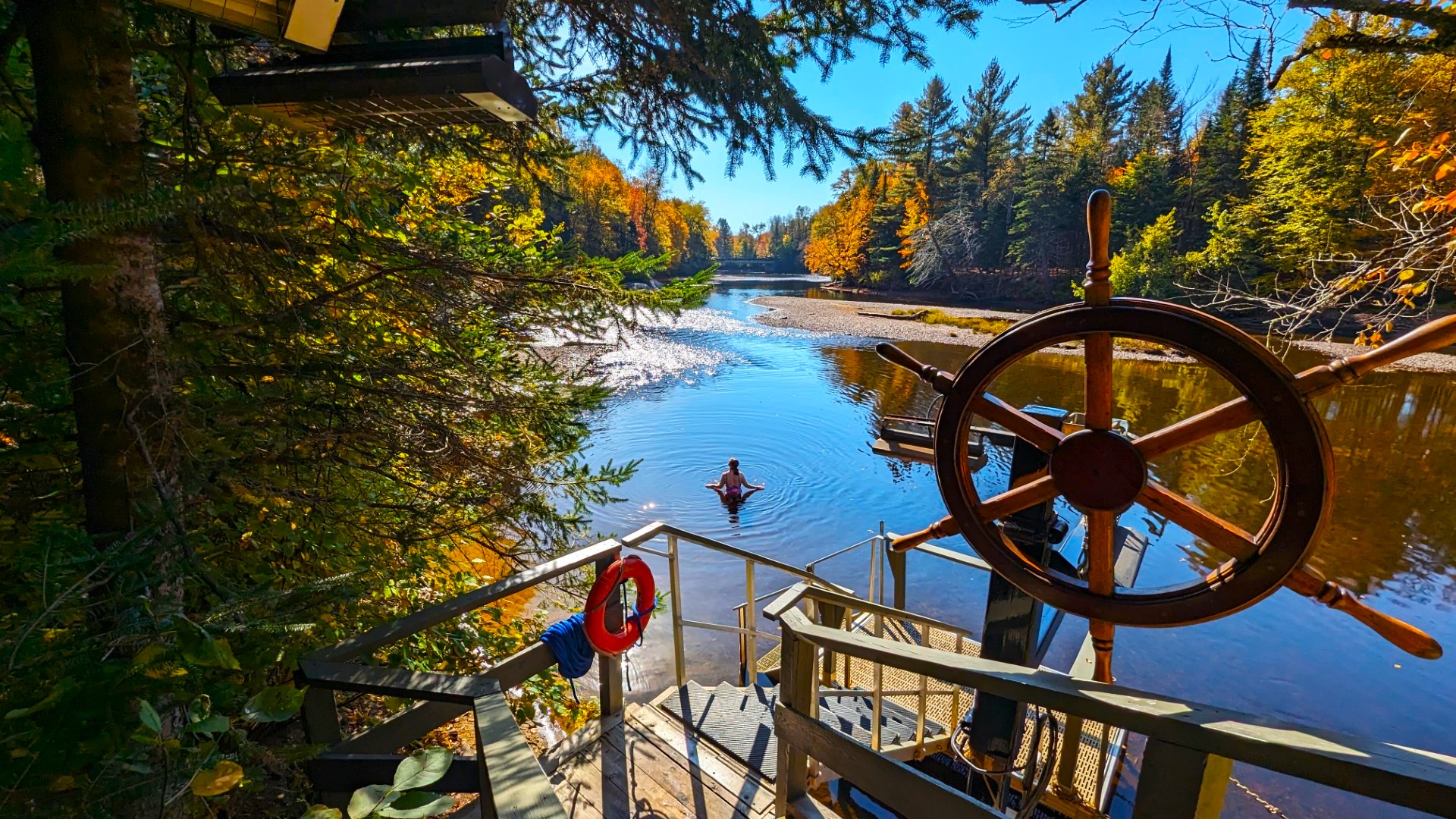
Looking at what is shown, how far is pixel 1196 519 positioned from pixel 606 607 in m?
2.21

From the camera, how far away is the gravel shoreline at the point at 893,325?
68.7ft

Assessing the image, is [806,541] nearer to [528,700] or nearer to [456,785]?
[528,700]

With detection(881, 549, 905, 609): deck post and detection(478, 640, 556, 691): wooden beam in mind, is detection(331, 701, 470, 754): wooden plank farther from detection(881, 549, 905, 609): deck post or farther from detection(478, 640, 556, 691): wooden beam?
detection(881, 549, 905, 609): deck post

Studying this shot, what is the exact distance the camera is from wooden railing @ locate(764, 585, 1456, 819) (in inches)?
31.1

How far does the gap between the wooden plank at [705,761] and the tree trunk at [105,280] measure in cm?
219

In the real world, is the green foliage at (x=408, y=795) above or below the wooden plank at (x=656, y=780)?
above

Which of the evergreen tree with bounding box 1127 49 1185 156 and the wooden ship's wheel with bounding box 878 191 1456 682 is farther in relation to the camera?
the evergreen tree with bounding box 1127 49 1185 156

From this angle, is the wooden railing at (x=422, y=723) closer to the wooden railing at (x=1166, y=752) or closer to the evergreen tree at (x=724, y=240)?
the wooden railing at (x=1166, y=752)

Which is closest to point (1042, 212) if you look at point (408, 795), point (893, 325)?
point (893, 325)

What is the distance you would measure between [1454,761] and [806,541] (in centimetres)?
929

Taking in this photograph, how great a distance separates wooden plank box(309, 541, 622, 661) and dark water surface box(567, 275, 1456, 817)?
2.98 metres

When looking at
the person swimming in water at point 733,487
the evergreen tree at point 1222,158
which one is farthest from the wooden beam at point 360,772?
the evergreen tree at point 1222,158

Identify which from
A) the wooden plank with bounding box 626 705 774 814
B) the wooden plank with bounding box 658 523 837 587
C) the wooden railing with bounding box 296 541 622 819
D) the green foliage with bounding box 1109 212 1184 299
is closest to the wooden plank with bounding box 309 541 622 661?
the wooden railing with bounding box 296 541 622 819

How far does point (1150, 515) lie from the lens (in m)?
8.48
